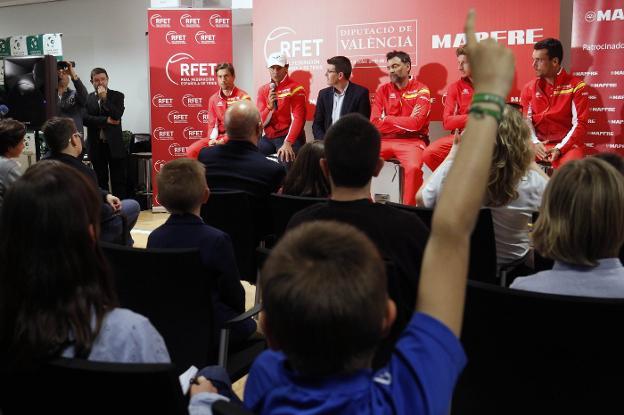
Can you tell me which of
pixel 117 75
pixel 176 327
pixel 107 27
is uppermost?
pixel 107 27

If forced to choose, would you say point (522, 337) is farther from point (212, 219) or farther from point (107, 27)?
point (107, 27)

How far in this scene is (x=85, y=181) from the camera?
129cm

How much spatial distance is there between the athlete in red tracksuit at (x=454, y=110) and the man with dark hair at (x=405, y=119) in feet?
0.43

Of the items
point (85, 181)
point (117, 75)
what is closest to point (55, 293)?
point (85, 181)

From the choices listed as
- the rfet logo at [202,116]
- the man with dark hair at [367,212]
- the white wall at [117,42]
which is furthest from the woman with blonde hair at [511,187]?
the white wall at [117,42]

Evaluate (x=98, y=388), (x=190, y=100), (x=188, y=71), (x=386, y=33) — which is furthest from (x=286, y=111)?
(x=98, y=388)

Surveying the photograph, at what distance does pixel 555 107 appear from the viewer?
519 cm

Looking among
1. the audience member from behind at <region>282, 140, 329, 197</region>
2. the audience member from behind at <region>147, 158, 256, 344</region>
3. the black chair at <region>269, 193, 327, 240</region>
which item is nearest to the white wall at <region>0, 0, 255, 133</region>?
the audience member from behind at <region>282, 140, 329, 197</region>

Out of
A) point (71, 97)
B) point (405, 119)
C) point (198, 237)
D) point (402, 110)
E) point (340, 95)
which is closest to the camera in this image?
point (198, 237)

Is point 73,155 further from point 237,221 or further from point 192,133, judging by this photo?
point 192,133

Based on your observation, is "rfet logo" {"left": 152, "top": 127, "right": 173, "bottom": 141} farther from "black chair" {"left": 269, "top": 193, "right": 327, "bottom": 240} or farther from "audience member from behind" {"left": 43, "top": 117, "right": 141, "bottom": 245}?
"black chair" {"left": 269, "top": 193, "right": 327, "bottom": 240}

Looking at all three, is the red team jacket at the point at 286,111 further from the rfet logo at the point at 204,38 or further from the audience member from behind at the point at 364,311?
the audience member from behind at the point at 364,311

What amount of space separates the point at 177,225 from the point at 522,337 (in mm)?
1324

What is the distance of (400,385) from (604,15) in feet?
17.4
